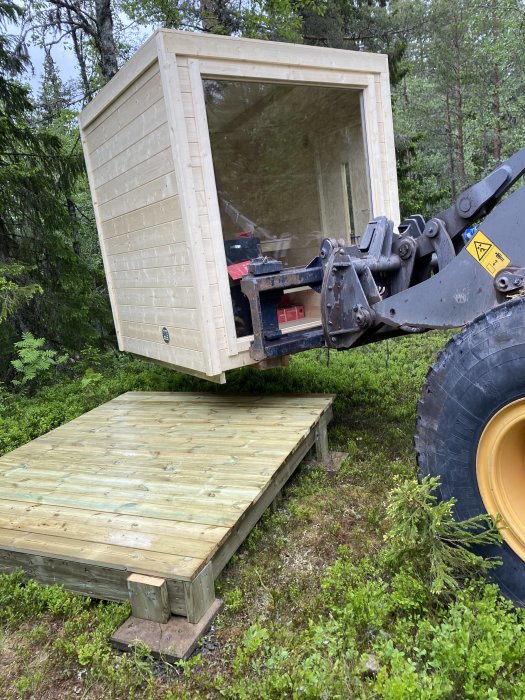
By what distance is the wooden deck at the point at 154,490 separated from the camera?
225 cm

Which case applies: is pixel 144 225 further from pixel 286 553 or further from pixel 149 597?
pixel 149 597

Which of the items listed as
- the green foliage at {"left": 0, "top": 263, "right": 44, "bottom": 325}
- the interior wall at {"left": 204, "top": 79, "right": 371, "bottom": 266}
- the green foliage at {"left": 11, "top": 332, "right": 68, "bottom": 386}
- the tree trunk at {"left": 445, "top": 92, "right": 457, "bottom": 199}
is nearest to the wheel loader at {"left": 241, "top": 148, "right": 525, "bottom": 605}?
the interior wall at {"left": 204, "top": 79, "right": 371, "bottom": 266}

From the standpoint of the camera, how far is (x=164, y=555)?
2.21 metres

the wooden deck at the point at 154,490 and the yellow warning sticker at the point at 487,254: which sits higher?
the yellow warning sticker at the point at 487,254

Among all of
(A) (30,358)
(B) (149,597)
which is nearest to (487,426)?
(B) (149,597)

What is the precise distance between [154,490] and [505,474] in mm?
1821

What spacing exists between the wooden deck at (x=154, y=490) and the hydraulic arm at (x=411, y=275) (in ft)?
2.12

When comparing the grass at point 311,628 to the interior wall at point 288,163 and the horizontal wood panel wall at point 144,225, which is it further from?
the interior wall at point 288,163

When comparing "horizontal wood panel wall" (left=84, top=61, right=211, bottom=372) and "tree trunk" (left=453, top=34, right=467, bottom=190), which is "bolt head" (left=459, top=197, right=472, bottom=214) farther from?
"tree trunk" (left=453, top=34, right=467, bottom=190)

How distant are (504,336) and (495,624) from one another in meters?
0.95

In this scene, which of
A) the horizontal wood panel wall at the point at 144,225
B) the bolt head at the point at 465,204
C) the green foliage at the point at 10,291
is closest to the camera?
the bolt head at the point at 465,204

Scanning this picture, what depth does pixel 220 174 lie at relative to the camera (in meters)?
4.02

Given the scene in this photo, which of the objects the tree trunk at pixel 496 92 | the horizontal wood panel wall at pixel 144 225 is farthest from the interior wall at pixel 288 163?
the tree trunk at pixel 496 92

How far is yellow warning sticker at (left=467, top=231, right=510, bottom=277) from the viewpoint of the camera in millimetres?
2076
